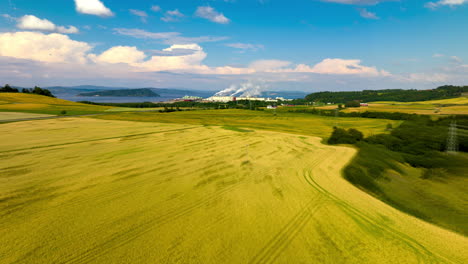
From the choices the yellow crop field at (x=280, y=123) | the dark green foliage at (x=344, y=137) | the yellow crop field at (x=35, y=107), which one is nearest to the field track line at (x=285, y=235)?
the dark green foliage at (x=344, y=137)

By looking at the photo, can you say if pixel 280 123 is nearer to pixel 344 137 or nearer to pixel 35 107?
pixel 344 137

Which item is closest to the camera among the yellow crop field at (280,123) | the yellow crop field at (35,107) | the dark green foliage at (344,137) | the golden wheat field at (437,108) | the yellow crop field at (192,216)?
the yellow crop field at (192,216)

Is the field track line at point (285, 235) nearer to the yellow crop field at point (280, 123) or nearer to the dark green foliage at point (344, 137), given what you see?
the dark green foliage at point (344, 137)

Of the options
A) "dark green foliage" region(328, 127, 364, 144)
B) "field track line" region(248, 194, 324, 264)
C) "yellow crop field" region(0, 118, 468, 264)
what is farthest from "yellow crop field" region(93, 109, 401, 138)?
"field track line" region(248, 194, 324, 264)

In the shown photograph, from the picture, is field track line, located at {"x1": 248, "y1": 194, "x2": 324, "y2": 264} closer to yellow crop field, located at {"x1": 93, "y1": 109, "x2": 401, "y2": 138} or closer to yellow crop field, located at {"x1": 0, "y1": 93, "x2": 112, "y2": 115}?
yellow crop field, located at {"x1": 93, "y1": 109, "x2": 401, "y2": 138}

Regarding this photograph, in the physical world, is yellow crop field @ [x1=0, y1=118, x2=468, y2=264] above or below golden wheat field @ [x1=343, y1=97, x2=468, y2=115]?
below

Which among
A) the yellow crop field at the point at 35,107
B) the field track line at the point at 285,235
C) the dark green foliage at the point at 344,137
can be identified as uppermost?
the yellow crop field at the point at 35,107

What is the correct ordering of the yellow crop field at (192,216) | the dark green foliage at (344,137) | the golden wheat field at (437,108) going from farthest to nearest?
1. the golden wheat field at (437,108)
2. the dark green foliage at (344,137)
3. the yellow crop field at (192,216)

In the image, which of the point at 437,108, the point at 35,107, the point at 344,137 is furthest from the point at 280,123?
the point at 35,107

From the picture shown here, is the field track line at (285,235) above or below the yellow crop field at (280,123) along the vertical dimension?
below
